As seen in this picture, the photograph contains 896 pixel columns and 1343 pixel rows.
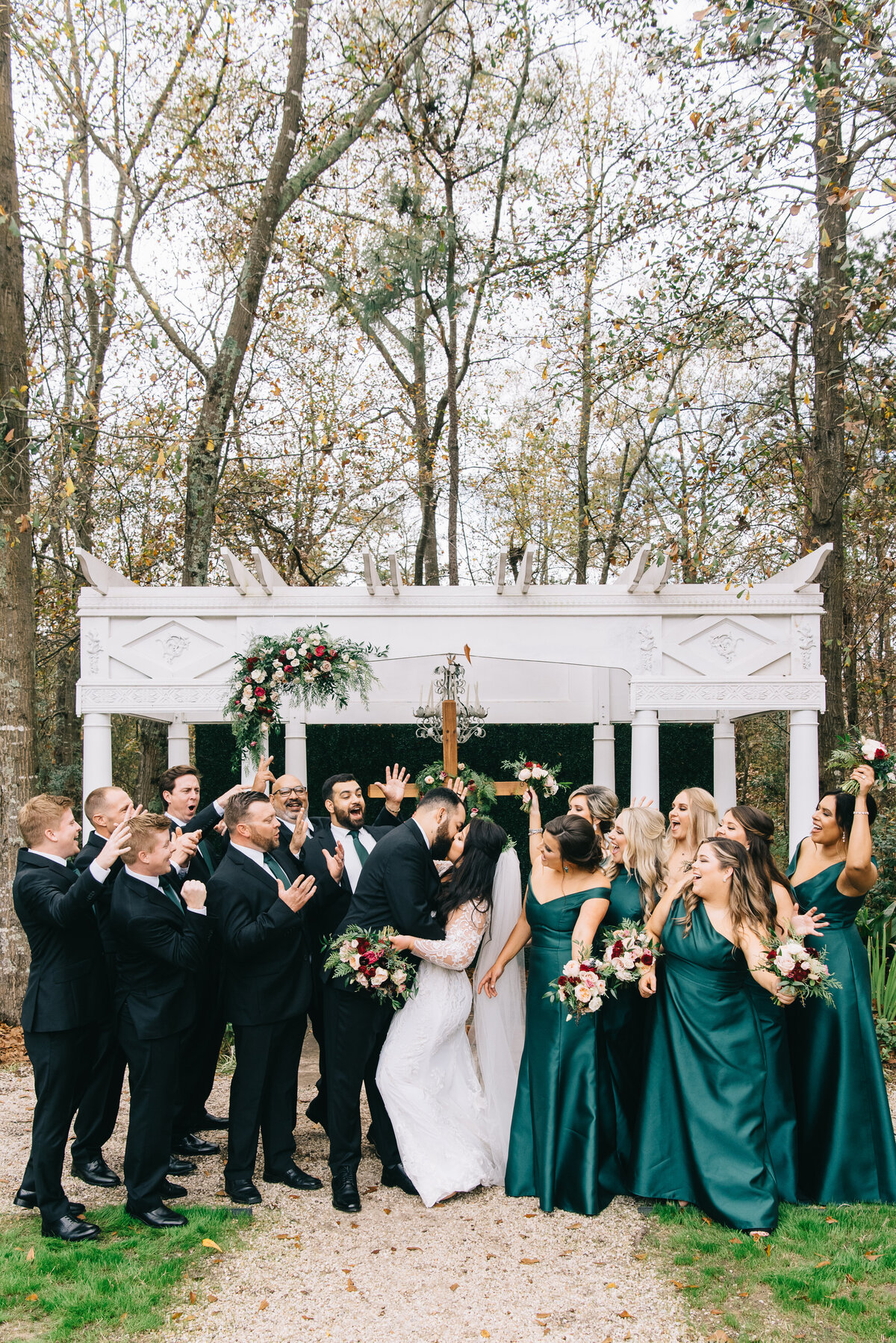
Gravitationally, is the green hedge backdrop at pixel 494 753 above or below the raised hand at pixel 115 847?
below

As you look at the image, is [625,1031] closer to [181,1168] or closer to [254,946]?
[254,946]

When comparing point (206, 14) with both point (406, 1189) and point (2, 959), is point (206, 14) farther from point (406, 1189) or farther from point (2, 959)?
point (406, 1189)

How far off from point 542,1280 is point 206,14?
1398 centimetres

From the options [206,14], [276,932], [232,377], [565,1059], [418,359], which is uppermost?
[206,14]

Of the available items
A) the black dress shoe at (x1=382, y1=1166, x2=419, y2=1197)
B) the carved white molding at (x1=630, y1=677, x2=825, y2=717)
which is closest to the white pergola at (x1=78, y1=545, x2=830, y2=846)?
the carved white molding at (x1=630, y1=677, x2=825, y2=717)

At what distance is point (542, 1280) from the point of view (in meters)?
3.82

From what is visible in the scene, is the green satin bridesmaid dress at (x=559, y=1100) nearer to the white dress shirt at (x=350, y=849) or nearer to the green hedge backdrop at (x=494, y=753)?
the white dress shirt at (x=350, y=849)

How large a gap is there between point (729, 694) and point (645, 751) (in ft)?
3.22

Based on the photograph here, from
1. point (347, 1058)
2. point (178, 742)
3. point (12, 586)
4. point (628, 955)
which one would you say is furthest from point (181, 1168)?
point (178, 742)

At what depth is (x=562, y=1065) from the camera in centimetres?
444

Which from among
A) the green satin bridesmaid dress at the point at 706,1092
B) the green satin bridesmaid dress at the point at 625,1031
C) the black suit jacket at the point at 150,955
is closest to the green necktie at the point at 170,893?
the black suit jacket at the point at 150,955

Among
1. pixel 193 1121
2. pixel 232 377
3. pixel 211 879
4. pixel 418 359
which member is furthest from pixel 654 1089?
pixel 418 359

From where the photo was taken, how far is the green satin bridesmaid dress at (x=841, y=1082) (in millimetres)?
4418

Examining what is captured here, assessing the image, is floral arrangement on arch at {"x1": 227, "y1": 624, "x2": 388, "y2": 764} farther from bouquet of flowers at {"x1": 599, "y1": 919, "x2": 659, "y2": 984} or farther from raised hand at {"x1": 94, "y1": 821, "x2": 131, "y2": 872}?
bouquet of flowers at {"x1": 599, "y1": 919, "x2": 659, "y2": 984}
